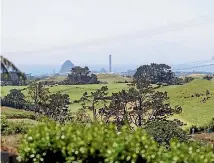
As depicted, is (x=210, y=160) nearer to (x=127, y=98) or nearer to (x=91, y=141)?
(x=91, y=141)

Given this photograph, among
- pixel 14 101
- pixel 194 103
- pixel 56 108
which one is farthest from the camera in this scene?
pixel 194 103

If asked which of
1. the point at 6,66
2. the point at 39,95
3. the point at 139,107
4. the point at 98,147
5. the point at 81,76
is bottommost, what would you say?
the point at 139,107

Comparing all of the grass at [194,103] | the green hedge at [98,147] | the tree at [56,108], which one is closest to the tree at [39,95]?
the tree at [56,108]

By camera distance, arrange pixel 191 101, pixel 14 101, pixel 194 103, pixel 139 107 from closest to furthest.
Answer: pixel 139 107 < pixel 14 101 < pixel 194 103 < pixel 191 101

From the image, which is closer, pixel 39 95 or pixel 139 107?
pixel 139 107

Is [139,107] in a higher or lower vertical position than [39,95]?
lower

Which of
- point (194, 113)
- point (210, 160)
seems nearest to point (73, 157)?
point (210, 160)

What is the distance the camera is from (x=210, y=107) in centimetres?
6300

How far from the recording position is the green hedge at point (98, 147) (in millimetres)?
5320

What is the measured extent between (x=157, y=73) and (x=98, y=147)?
111 m

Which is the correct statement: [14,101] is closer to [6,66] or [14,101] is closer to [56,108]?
[56,108]

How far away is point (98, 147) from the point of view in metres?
5.59

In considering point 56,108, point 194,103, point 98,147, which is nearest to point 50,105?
point 56,108

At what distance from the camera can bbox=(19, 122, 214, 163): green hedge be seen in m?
5.32
